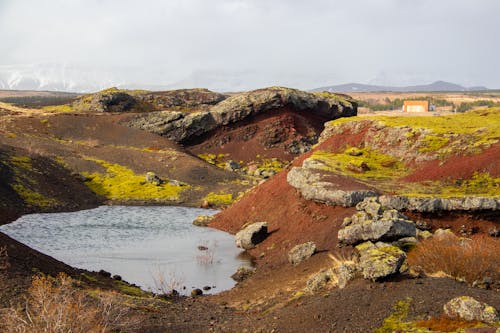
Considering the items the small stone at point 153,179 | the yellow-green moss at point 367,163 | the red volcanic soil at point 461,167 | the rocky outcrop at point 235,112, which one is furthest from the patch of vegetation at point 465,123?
the rocky outcrop at point 235,112

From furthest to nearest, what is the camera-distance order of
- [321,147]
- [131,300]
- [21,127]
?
[21,127] < [321,147] < [131,300]

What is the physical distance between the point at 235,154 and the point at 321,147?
Answer: 1382 inches

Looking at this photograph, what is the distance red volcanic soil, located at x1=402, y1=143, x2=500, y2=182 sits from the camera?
123 feet

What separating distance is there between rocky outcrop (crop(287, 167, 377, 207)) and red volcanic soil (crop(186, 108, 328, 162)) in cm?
4677

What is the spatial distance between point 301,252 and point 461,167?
15055 millimetres

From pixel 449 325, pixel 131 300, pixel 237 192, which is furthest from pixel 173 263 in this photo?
pixel 237 192

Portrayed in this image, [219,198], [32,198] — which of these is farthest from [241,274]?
[32,198]

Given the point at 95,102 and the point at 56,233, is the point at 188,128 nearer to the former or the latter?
the point at 95,102

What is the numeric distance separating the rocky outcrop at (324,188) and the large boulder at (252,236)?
3813 millimetres

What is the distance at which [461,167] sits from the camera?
38.7 m

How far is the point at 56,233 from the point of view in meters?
44.8

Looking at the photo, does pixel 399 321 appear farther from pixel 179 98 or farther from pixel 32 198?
pixel 179 98

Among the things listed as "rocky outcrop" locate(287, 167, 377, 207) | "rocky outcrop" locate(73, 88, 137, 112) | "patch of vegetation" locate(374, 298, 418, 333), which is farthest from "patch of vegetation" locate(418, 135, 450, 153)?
"rocky outcrop" locate(73, 88, 137, 112)

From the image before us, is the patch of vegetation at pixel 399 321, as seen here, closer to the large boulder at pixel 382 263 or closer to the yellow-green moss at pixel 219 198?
the large boulder at pixel 382 263
